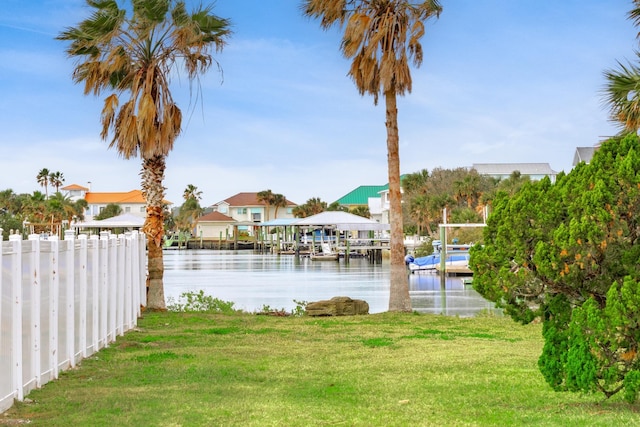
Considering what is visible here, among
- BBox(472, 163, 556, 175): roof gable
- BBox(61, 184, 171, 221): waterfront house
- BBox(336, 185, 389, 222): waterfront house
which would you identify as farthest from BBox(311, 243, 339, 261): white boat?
BBox(61, 184, 171, 221): waterfront house

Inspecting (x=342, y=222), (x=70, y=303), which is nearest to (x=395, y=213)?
(x=70, y=303)

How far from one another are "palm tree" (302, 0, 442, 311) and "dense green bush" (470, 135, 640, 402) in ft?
44.4

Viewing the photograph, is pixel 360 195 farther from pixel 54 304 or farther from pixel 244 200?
pixel 54 304

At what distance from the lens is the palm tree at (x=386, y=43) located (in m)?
22.3

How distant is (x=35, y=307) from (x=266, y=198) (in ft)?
428

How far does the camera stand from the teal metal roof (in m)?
140

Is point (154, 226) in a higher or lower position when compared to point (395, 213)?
lower

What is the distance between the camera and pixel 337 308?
22922 millimetres

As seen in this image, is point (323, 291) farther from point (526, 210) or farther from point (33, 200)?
point (33, 200)

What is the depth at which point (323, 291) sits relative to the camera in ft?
149

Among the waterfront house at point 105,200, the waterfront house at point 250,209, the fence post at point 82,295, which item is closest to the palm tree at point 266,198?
the waterfront house at point 250,209

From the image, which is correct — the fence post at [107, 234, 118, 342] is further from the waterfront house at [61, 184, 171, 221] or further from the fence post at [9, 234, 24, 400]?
the waterfront house at [61, 184, 171, 221]

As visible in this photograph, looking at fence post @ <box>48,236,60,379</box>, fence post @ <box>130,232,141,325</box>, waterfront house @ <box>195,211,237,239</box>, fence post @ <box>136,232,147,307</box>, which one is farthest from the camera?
waterfront house @ <box>195,211,237,239</box>

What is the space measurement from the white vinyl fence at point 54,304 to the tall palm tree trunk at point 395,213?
7.88m
